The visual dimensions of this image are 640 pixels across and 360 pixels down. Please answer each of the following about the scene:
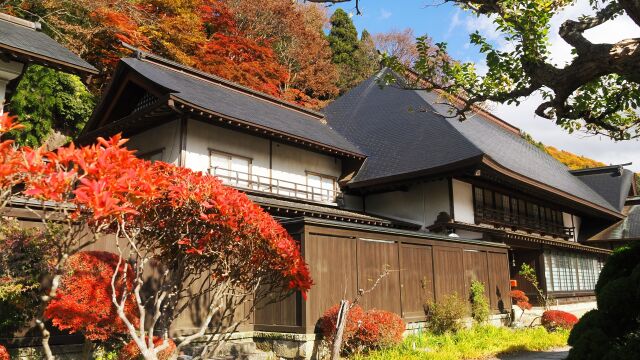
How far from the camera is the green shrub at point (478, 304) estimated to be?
598 inches

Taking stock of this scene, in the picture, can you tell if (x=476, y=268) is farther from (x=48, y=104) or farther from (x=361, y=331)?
(x=48, y=104)

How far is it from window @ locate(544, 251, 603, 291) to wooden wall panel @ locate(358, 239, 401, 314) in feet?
43.9

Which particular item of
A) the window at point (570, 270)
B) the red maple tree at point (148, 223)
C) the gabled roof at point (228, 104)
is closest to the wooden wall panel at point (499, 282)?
the window at point (570, 270)

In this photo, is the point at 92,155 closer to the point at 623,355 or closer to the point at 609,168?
the point at 623,355

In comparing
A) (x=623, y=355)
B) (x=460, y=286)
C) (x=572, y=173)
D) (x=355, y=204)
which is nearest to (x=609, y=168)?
(x=572, y=173)

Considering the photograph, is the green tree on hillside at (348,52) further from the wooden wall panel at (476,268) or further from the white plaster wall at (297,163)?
the wooden wall panel at (476,268)

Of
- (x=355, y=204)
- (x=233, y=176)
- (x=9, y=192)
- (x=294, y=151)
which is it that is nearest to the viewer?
(x=9, y=192)

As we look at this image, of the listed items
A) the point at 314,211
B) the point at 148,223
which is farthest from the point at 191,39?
the point at 148,223

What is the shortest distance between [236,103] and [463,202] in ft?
31.7

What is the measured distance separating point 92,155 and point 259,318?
25.9 feet

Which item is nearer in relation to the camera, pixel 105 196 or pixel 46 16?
pixel 105 196

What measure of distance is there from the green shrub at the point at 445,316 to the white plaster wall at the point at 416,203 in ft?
20.4

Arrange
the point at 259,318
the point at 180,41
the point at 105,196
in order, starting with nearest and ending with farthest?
the point at 105,196, the point at 259,318, the point at 180,41

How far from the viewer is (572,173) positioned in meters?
35.9
